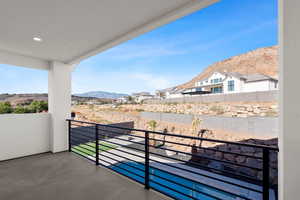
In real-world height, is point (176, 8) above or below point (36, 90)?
above

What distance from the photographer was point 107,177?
87.7 inches

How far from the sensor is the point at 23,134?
3.13 meters

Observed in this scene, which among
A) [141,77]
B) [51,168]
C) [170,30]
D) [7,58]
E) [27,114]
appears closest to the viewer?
[51,168]

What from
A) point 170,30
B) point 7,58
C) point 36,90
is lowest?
point 36,90

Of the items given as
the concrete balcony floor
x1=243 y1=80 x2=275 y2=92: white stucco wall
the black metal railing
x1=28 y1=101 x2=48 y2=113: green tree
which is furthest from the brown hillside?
x1=28 y1=101 x2=48 y2=113: green tree

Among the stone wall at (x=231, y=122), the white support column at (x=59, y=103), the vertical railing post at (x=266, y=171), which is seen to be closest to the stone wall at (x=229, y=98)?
the stone wall at (x=231, y=122)

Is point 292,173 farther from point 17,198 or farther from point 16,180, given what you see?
point 16,180

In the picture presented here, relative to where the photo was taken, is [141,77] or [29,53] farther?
[141,77]

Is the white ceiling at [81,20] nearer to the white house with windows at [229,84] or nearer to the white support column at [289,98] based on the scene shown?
the white support column at [289,98]

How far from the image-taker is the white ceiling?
57.8 inches

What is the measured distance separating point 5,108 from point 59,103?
944 millimetres

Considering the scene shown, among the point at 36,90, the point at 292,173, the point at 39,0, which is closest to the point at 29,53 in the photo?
the point at 36,90

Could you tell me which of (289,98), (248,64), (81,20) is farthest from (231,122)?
(81,20)

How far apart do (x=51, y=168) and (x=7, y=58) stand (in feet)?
7.36
